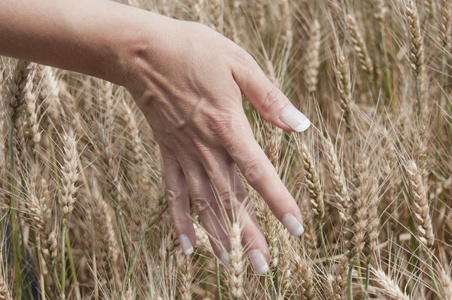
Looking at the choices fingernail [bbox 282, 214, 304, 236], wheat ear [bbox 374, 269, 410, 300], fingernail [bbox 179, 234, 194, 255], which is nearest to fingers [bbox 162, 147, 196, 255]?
fingernail [bbox 179, 234, 194, 255]

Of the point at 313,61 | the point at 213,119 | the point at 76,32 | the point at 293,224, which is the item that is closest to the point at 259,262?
the point at 293,224

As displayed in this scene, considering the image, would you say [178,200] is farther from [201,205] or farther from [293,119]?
[293,119]

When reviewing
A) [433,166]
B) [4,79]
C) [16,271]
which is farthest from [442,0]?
[16,271]

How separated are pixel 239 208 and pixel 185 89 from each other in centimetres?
30

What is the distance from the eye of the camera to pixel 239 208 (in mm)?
1274

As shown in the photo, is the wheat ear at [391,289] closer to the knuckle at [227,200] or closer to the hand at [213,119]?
the hand at [213,119]

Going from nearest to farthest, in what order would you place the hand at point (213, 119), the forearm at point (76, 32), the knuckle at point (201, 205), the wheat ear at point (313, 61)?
the forearm at point (76, 32) < the hand at point (213, 119) < the knuckle at point (201, 205) < the wheat ear at point (313, 61)

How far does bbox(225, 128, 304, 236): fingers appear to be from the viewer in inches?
49.1

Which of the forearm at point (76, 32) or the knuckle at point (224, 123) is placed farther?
the knuckle at point (224, 123)

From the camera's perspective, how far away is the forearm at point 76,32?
1096mm

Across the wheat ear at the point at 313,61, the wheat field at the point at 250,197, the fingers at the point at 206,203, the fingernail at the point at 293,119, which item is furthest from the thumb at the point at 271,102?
the wheat ear at the point at 313,61

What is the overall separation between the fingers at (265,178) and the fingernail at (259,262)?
95mm

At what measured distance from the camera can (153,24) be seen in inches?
47.4

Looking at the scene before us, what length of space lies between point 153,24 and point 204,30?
122 millimetres
